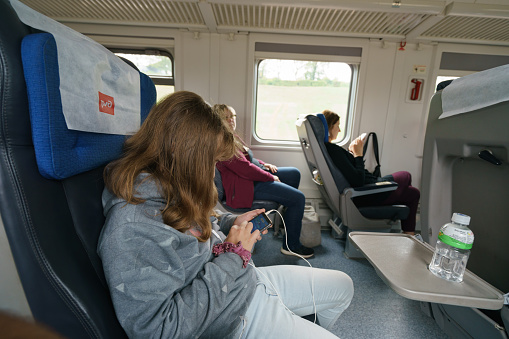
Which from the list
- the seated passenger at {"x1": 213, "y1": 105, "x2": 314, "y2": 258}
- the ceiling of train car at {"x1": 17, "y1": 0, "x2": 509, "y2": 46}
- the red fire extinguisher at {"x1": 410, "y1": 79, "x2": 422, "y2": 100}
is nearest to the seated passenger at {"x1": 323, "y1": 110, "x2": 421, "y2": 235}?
the seated passenger at {"x1": 213, "y1": 105, "x2": 314, "y2": 258}

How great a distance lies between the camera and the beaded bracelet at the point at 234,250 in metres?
0.90

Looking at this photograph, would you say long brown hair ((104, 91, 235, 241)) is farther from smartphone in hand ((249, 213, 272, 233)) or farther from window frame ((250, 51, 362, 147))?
window frame ((250, 51, 362, 147))

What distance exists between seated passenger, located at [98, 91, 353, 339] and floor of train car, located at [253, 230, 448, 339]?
1054mm

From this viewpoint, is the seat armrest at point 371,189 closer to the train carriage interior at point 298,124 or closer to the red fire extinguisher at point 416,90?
the train carriage interior at point 298,124

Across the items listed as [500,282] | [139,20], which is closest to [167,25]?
[139,20]

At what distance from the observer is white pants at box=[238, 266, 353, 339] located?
0.89 meters

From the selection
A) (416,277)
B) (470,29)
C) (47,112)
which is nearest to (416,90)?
(470,29)

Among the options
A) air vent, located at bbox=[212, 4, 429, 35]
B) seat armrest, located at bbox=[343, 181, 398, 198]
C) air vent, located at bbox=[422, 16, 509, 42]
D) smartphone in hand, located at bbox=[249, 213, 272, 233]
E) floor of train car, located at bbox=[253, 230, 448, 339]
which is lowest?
floor of train car, located at bbox=[253, 230, 448, 339]

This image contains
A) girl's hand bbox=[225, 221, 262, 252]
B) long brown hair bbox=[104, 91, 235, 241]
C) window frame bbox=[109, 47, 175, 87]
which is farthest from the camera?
window frame bbox=[109, 47, 175, 87]

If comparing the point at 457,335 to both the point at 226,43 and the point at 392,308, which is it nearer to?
the point at 392,308

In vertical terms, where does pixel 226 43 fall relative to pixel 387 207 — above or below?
above

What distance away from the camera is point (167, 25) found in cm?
287

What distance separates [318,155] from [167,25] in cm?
233

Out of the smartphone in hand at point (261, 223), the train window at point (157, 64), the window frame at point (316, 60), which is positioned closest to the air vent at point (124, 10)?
the train window at point (157, 64)
